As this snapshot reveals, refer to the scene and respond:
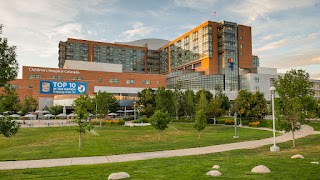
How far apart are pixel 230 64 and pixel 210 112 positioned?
2627 inches

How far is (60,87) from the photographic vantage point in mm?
92562

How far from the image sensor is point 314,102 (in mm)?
20969

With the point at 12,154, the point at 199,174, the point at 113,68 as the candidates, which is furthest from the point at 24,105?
the point at 199,174

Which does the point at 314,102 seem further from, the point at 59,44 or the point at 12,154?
the point at 59,44

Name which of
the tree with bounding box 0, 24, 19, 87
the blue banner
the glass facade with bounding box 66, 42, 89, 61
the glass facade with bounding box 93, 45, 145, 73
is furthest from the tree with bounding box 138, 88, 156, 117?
the glass facade with bounding box 93, 45, 145, 73

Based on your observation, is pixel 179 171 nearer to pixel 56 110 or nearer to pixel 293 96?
pixel 293 96

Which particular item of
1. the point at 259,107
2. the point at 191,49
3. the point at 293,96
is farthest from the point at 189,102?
the point at 191,49

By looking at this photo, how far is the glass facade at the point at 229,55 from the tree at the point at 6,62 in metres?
105

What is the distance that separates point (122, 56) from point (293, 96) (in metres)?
144

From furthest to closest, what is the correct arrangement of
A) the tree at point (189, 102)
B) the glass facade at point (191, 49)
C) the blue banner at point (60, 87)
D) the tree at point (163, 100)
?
the glass facade at point (191, 49) < the blue banner at point (60, 87) < the tree at point (189, 102) < the tree at point (163, 100)

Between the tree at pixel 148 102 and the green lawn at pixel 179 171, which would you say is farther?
the tree at pixel 148 102

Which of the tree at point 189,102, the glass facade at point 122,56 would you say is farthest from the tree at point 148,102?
the glass facade at point 122,56

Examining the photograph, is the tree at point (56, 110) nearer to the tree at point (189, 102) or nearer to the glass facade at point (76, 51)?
the tree at point (189, 102)

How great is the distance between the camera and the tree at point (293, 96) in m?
20.6
